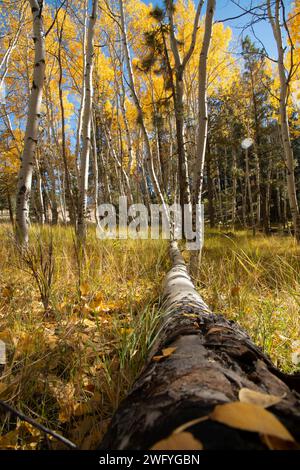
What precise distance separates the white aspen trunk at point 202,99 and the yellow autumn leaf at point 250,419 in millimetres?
3375

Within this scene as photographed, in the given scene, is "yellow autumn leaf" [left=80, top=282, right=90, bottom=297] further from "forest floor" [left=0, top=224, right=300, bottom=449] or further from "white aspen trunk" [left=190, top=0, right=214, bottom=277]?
"white aspen trunk" [left=190, top=0, right=214, bottom=277]

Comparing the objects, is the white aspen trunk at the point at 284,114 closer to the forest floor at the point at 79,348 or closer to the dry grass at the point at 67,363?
the forest floor at the point at 79,348

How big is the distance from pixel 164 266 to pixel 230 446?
3.25 metres

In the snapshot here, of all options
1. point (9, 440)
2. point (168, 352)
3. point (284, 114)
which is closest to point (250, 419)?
point (168, 352)

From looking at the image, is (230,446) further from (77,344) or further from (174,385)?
(77,344)

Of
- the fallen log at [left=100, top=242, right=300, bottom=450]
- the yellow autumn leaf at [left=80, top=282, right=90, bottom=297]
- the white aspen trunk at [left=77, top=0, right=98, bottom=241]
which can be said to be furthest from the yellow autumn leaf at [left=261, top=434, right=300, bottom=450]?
the white aspen trunk at [left=77, top=0, right=98, bottom=241]

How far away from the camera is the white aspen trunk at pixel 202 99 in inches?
130

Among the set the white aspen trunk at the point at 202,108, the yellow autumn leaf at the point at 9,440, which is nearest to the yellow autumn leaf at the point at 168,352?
the yellow autumn leaf at the point at 9,440

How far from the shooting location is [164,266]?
3.69 m

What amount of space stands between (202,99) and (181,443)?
3.82 metres

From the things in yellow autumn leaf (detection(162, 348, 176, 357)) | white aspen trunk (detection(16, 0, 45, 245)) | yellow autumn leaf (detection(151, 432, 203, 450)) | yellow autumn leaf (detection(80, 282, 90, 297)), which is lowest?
yellow autumn leaf (detection(80, 282, 90, 297))

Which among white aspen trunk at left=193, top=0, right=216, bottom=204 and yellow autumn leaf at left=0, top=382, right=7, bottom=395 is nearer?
yellow autumn leaf at left=0, top=382, right=7, bottom=395

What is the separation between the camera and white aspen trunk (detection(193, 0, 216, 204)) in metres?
3.31
